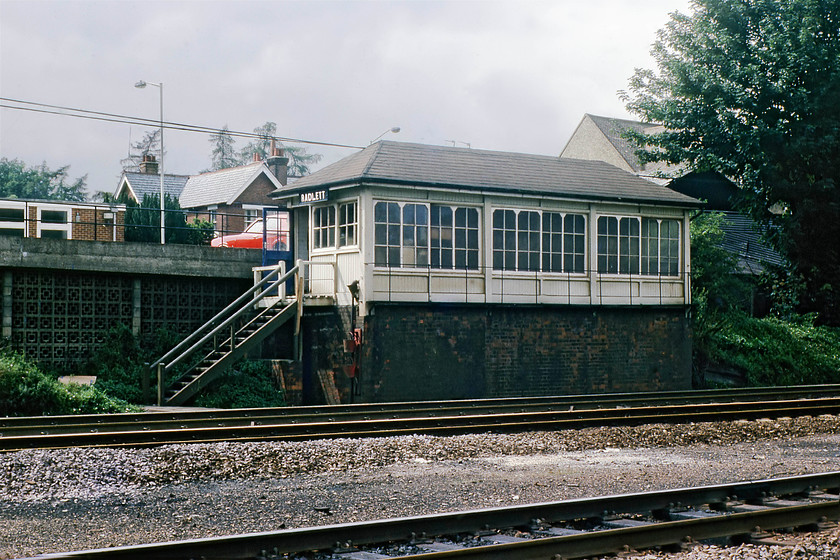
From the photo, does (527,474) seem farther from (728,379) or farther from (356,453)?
(728,379)

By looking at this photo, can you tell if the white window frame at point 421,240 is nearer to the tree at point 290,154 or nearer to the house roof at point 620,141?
the house roof at point 620,141

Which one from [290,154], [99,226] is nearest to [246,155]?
[290,154]

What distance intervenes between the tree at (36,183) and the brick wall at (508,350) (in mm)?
62772

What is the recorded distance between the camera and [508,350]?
2130 cm

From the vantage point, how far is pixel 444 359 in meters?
20.3

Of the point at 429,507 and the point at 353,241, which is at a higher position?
the point at 353,241

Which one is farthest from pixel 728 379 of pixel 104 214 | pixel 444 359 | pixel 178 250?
pixel 104 214

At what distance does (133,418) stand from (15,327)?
7214 millimetres

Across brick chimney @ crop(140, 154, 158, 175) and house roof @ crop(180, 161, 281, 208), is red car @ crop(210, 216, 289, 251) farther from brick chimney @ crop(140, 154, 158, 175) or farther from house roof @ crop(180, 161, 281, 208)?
brick chimney @ crop(140, 154, 158, 175)

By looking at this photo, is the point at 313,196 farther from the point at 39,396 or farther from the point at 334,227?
the point at 39,396

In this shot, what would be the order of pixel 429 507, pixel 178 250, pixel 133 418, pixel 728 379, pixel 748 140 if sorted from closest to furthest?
pixel 429 507 < pixel 133 418 < pixel 178 250 < pixel 728 379 < pixel 748 140

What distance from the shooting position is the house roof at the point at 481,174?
20500mm

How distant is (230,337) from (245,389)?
3.74 feet

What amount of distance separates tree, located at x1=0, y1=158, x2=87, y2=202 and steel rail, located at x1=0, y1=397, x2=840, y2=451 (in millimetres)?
68940
